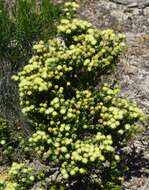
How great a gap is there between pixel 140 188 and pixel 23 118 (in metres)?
1.59

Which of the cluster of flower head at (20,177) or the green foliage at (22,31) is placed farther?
the green foliage at (22,31)

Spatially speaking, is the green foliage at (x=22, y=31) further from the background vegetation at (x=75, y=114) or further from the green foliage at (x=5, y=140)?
the background vegetation at (x=75, y=114)

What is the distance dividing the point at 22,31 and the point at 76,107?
2.09m

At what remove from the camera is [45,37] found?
740 cm

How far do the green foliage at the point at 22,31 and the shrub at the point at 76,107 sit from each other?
1344mm

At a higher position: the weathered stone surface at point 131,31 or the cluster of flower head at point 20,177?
the weathered stone surface at point 131,31

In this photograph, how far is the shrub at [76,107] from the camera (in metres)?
5.36

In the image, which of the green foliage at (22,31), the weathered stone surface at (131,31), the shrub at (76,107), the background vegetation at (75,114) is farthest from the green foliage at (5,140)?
the weathered stone surface at (131,31)

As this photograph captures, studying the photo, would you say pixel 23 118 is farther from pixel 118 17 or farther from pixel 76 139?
pixel 118 17

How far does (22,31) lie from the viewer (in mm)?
7227

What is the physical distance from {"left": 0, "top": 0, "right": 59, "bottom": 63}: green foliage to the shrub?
1.34 m

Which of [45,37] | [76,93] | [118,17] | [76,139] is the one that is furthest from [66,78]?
[118,17]

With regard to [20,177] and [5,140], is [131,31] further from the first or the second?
[20,177]

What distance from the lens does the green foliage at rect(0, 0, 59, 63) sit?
7.14 metres
